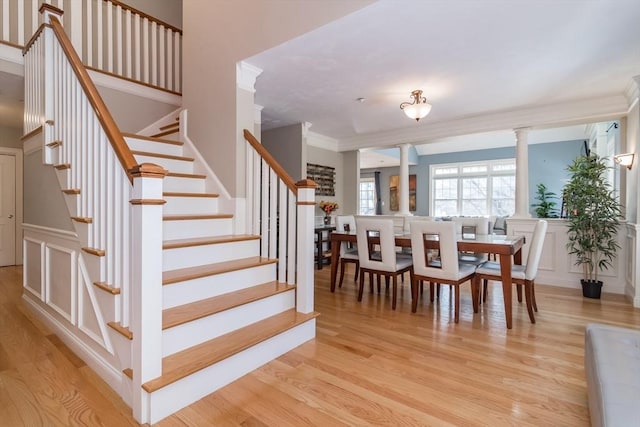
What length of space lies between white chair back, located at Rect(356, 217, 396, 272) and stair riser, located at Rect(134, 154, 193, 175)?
6.16 ft

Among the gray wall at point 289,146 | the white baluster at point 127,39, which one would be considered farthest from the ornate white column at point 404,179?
the white baluster at point 127,39

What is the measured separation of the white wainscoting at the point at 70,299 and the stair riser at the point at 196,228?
1.95ft

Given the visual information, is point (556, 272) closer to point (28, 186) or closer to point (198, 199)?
point (198, 199)

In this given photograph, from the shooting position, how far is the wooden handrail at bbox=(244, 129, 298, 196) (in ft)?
8.77

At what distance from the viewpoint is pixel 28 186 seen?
3.23 meters

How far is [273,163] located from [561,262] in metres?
4.13

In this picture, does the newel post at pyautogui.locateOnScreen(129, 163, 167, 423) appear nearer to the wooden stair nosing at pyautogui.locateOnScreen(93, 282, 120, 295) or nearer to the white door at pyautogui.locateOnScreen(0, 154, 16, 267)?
the wooden stair nosing at pyautogui.locateOnScreen(93, 282, 120, 295)

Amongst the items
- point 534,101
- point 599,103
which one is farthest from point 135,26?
point 599,103

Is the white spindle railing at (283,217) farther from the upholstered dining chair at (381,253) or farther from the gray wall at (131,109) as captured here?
the gray wall at (131,109)

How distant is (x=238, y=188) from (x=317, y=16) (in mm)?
1562

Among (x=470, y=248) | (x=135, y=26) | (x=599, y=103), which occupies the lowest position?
(x=470, y=248)

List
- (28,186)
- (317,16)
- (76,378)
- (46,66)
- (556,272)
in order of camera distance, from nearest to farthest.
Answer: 1. (76,378)
2. (317,16)
3. (46,66)
4. (28,186)
5. (556,272)

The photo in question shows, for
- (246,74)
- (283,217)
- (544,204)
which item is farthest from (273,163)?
(544,204)

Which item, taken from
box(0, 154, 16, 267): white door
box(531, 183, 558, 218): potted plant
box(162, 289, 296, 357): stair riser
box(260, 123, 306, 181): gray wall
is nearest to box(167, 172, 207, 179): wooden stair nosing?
box(162, 289, 296, 357): stair riser
